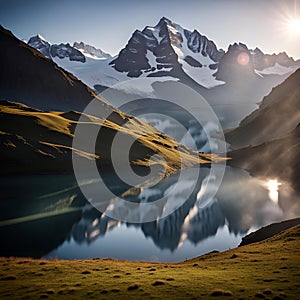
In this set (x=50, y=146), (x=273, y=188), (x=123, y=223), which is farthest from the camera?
(x=50, y=146)

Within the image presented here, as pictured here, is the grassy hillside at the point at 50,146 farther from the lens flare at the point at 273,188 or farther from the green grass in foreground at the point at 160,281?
the green grass in foreground at the point at 160,281

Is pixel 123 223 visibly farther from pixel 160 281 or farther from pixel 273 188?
pixel 273 188

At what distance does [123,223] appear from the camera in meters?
78.6

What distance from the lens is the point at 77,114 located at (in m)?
181

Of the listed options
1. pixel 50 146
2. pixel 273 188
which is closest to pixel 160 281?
pixel 273 188

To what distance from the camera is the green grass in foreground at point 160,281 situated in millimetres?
20359

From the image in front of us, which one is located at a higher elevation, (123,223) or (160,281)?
(123,223)

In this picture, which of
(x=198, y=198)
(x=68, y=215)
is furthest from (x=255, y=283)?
(x=198, y=198)

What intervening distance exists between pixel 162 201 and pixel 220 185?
36.0 metres

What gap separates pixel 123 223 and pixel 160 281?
186 feet

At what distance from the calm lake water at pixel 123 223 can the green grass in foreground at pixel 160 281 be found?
97.1 ft

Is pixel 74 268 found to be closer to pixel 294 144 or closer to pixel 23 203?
pixel 23 203

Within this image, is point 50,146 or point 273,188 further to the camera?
point 50,146

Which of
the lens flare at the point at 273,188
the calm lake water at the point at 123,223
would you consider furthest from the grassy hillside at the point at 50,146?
the lens flare at the point at 273,188
